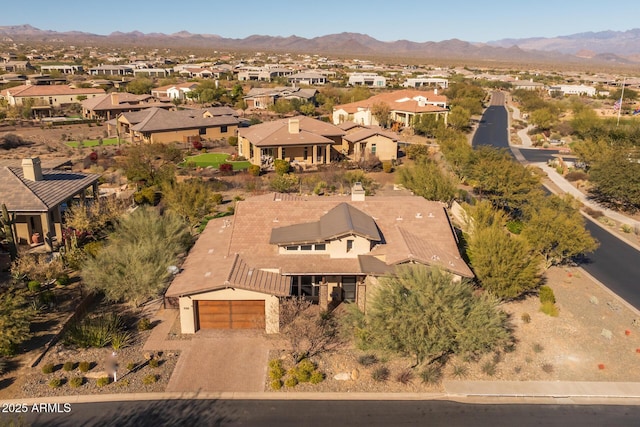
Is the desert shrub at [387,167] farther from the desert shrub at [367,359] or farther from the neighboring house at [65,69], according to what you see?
the neighboring house at [65,69]

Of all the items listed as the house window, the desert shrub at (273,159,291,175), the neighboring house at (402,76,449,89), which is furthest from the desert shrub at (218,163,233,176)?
the neighboring house at (402,76,449,89)

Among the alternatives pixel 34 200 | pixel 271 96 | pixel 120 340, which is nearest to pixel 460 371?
pixel 120 340

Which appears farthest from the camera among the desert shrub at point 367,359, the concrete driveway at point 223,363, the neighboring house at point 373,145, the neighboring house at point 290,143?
the neighboring house at point 373,145

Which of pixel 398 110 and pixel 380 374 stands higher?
pixel 398 110

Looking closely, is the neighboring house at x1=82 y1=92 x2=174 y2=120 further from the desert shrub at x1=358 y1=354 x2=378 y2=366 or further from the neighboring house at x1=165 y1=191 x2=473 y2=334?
the desert shrub at x1=358 y1=354 x2=378 y2=366

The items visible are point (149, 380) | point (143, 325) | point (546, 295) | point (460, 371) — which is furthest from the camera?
point (546, 295)

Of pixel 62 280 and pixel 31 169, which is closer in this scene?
pixel 62 280

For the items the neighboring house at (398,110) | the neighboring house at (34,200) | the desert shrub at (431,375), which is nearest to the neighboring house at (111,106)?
the neighboring house at (398,110)

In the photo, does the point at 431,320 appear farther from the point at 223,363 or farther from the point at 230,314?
the point at 230,314
